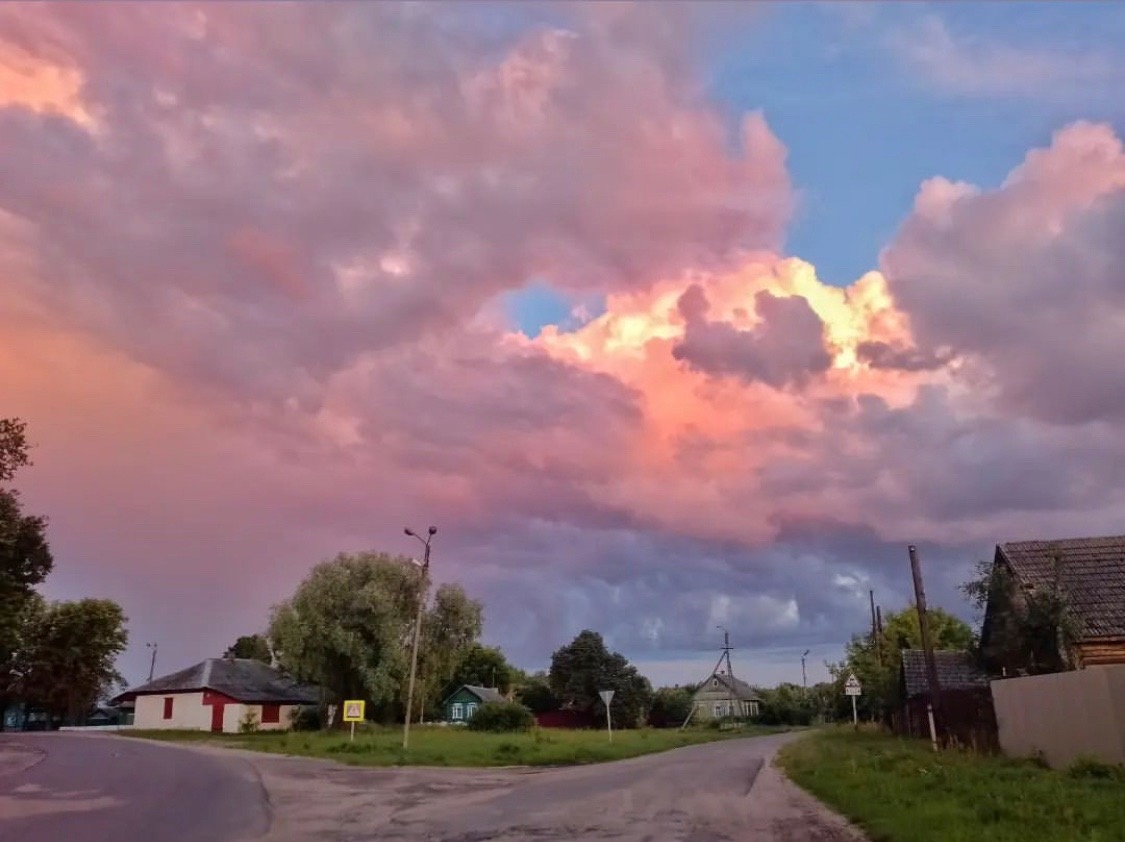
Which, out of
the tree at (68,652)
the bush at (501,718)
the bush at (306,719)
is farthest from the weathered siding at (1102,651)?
the tree at (68,652)

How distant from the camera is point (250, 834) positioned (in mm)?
15320

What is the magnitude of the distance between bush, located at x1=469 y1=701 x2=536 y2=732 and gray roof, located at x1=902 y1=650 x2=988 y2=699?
27.9 metres

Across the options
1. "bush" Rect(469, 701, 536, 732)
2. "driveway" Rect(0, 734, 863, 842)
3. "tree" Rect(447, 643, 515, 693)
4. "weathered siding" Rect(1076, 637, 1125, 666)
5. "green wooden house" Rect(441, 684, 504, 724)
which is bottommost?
"driveway" Rect(0, 734, 863, 842)

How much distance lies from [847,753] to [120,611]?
65.5 meters

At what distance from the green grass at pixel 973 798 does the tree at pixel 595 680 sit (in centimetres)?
7221

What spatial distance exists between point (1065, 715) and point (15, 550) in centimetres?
4820

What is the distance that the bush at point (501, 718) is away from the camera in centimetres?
6456

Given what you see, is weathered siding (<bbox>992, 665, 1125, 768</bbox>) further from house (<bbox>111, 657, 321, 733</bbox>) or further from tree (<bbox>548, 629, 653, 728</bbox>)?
tree (<bbox>548, 629, 653, 728</bbox>)

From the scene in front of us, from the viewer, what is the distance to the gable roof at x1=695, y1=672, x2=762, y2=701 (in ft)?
438

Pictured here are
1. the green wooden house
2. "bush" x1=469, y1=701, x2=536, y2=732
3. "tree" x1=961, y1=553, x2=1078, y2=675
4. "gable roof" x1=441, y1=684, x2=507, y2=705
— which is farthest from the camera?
the green wooden house

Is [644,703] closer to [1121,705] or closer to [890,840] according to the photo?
[1121,705]

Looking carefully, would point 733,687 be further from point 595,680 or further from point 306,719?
point 306,719

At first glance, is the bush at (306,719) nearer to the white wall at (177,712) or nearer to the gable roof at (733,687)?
the white wall at (177,712)

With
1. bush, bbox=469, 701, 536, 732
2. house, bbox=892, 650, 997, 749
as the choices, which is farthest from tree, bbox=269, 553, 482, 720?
house, bbox=892, 650, 997, 749
